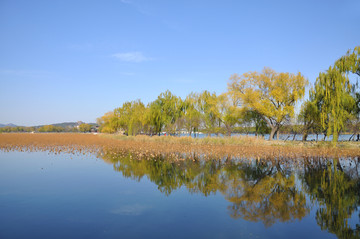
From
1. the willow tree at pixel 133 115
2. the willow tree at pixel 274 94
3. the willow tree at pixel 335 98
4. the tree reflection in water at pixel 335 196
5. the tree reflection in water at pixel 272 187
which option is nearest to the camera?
the tree reflection in water at pixel 335 196

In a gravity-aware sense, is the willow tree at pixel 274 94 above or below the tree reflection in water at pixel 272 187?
above

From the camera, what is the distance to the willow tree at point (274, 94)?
3491 cm

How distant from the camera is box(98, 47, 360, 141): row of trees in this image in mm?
24328

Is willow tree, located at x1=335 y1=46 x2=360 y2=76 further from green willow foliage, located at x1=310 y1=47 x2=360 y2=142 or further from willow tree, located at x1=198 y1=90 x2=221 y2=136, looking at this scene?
willow tree, located at x1=198 y1=90 x2=221 y2=136

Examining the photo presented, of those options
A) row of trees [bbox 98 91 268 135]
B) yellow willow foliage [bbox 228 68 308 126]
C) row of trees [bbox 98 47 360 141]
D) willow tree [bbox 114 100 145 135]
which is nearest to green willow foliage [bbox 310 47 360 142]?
row of trees [bbox 98 47 360 141]

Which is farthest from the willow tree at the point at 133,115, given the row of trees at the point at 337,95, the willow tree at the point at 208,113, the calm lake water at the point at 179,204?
the calm lake water at the point at 179,204

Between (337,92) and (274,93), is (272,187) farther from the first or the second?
(274,93)

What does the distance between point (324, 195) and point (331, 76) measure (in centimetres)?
2083

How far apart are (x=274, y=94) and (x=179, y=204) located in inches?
1267

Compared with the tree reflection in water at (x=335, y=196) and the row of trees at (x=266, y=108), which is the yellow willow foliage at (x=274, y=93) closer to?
the row of trees at (x=266, y=108)

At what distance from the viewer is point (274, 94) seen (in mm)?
35344

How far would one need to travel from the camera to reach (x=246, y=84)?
3900 cm

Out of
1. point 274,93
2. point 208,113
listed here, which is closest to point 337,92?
point 274,93

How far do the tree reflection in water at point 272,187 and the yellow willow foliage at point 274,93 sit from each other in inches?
895
